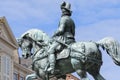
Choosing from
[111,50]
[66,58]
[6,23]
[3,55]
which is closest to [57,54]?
[66,58]

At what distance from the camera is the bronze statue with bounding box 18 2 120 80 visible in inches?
681

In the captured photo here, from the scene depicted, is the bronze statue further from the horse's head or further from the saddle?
the horse's head

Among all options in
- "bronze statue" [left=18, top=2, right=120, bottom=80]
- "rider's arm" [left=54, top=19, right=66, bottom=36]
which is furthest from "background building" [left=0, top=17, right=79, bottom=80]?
"rider's arm" [left=54, top=19, right=66, bottom=36]

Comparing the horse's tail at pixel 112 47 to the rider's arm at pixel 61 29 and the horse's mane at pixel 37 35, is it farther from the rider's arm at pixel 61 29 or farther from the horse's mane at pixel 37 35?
the horse's mane at pixel 37 35

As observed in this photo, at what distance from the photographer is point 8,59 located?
65812 millimetres

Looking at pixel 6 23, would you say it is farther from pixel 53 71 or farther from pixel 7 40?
pixel 53 71

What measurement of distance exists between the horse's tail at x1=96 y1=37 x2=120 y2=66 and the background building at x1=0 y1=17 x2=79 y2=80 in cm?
4676

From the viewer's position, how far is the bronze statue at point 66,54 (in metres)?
17.3

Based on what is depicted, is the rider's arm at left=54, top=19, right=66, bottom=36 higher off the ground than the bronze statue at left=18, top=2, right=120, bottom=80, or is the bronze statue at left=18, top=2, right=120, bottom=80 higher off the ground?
the rider's arm at left=54, top=19, right=66, bottom=36

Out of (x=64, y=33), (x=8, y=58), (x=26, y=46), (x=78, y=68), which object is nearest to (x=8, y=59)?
(x=8, y=58)

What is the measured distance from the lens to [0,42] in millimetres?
64875

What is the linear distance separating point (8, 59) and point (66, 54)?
48.9 metres

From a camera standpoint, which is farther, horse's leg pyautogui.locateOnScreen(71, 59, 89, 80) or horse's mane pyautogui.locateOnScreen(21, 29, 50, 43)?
horse's mane pyautogui.locateOnScreen(21, 29, 50, 43)

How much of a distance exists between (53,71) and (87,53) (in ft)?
3.89
